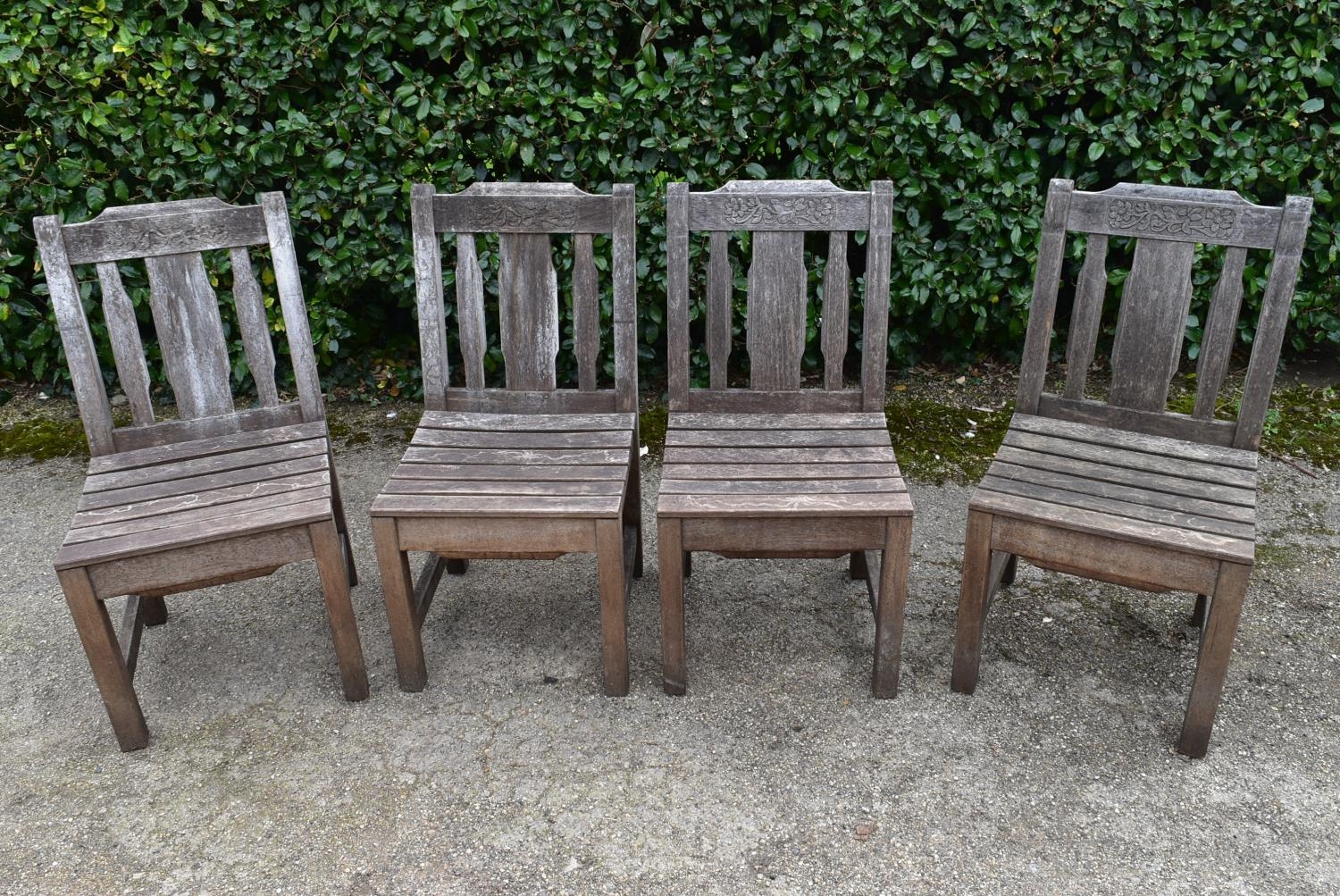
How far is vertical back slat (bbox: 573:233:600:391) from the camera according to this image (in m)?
3.07

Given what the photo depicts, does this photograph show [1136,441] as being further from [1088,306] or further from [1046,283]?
[1046,283]

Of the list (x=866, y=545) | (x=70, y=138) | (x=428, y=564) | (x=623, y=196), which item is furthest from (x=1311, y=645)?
(x=70, y=138)

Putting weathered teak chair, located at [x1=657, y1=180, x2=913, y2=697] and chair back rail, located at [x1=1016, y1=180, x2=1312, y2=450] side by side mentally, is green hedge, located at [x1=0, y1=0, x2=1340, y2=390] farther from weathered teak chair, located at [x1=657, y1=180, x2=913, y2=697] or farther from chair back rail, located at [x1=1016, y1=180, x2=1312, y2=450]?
chair back rail, located at [x1=1016, y1=180, x2=1312, y2=450]

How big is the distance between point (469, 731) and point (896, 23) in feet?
9.15

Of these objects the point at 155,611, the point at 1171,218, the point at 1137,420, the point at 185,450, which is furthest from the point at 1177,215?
the point at 155,611

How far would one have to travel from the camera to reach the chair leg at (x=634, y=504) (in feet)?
10.4

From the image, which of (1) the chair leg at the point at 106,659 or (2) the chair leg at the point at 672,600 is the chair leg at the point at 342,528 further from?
(2) the chair leg at the point at 672,600

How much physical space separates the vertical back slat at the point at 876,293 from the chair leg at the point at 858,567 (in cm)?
52

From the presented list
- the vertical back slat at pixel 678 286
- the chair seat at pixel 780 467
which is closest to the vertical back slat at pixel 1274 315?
the chair seat at pixel 780 467

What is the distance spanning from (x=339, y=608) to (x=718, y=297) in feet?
4.34

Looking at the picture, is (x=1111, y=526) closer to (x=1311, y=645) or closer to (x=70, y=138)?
(x=1311, y=645)

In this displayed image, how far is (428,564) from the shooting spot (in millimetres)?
3188

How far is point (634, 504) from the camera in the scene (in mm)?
3328

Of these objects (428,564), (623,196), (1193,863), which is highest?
(623,196)
